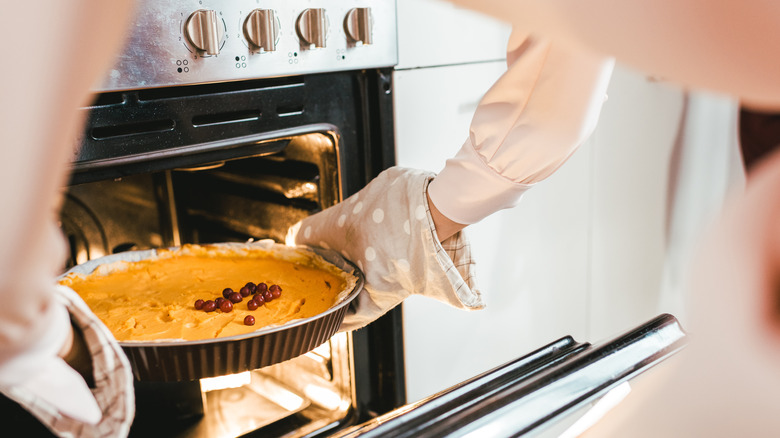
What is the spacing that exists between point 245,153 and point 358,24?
0.78 ft

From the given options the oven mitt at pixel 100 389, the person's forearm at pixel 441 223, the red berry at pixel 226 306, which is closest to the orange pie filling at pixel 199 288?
the red berry at pixel 226 306

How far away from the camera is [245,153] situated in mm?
854

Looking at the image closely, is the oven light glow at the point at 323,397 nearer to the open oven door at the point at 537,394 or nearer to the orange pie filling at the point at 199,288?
the orange pie filling at the point at 199,288

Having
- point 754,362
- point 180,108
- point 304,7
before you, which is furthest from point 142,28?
point 754,362

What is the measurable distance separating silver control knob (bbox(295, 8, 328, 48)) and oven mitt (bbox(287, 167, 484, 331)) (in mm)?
197

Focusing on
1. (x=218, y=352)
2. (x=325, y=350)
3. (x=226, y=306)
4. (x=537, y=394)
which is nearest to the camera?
(x=537, y=394)

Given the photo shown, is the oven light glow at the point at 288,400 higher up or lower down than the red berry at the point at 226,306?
lower down

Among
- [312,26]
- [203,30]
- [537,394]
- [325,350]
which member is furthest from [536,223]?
[537,394]

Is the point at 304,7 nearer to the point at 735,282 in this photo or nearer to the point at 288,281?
the point at 288,281

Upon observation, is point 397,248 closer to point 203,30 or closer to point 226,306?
point 226,306

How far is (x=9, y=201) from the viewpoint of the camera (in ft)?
0.50

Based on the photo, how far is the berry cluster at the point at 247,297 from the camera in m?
0.74

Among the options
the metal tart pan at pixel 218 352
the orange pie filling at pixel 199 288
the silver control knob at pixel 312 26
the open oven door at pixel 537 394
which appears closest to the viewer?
the open oven door at pixel 537 394

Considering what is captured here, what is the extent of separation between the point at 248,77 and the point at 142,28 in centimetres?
14
